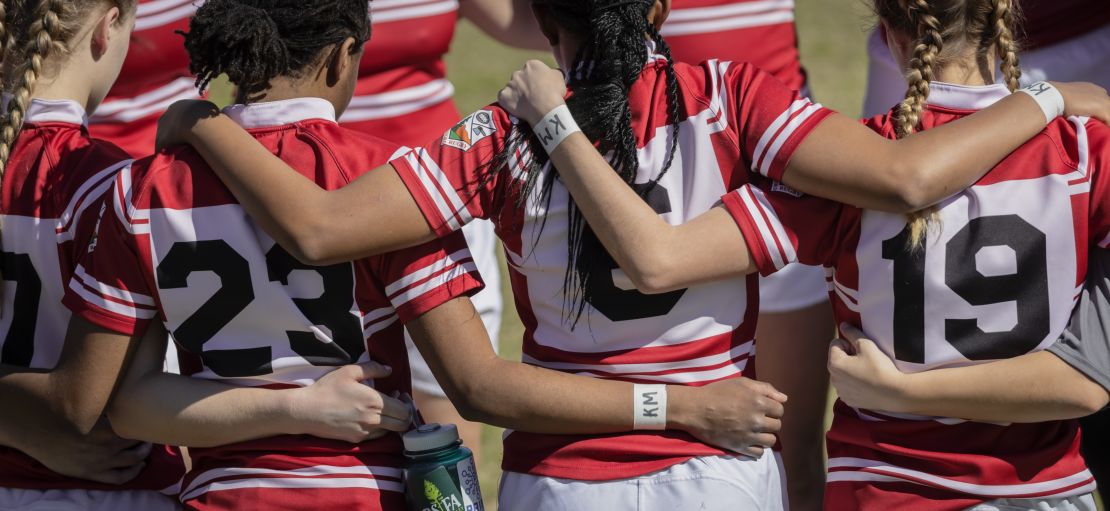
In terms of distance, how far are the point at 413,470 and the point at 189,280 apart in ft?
1.61

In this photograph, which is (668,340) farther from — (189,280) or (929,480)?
(189,280)

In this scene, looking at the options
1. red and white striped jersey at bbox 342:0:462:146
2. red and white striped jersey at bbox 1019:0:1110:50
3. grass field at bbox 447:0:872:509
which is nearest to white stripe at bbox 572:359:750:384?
red and white striped jersey at bbox 342:0:462:146

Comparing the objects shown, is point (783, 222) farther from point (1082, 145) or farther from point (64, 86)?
point (64, 86)

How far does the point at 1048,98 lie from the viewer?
2.07 metres

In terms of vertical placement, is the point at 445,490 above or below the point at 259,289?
below

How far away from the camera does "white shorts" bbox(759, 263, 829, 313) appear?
2.88 metres

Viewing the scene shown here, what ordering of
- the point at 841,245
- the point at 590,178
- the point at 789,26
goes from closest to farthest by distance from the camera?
1. the point at 590,178
2. the point at 841,245
3. the point at 789,26

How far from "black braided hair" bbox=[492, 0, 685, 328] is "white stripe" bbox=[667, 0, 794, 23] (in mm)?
841

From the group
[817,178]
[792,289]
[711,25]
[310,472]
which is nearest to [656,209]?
[817,178]

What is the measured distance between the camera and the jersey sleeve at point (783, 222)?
6.74 ft

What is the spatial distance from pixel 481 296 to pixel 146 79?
992 mm

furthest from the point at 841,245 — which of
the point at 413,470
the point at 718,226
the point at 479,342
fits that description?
the point at 413,470

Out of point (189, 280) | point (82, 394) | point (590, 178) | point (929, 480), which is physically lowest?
point (929, 480)

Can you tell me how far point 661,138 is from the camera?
82.4 inches
